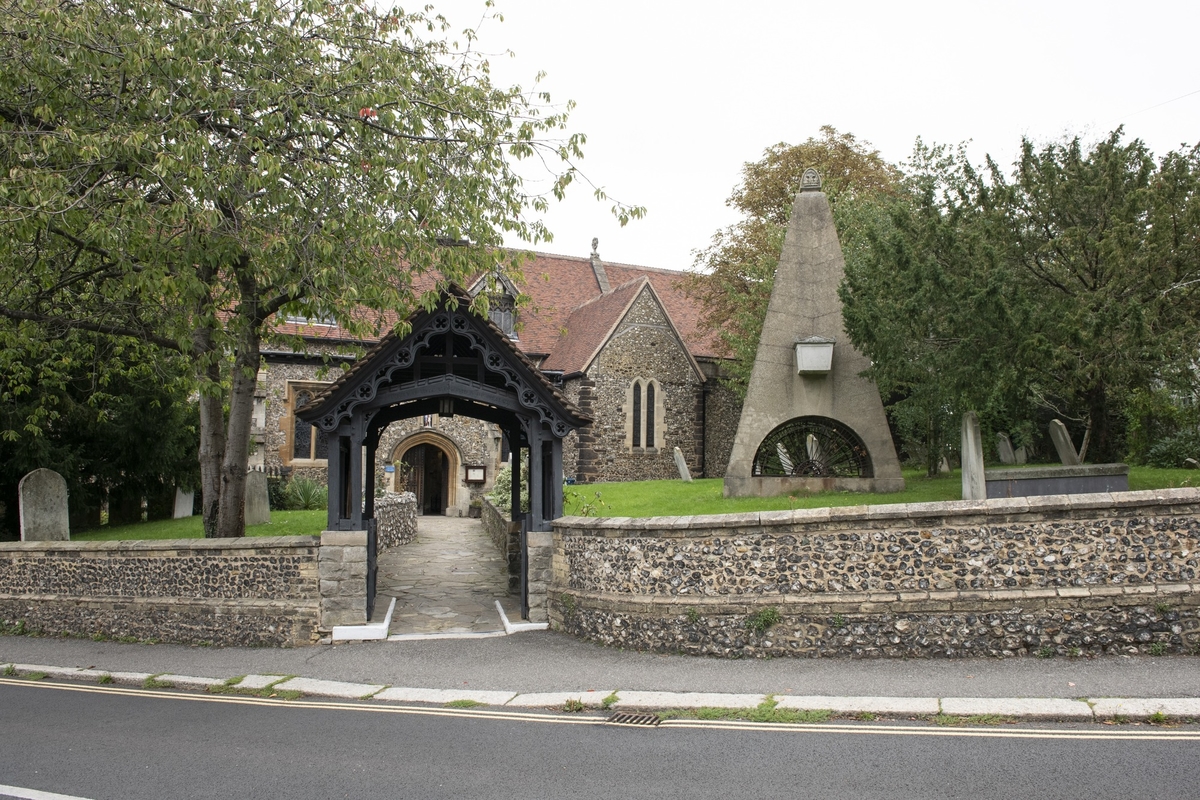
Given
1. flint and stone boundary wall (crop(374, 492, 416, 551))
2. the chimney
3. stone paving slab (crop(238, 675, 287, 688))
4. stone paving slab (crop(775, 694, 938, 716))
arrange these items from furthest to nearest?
1. the chimney
2. flint and stone boundary wall (crop(374, 492, 416, 551))
3. stone paving slab (crop(238, 675, 287, 688))
4. stone paving slab (crop(775, 694, 938, 716))

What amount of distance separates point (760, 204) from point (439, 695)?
24212 millimetres

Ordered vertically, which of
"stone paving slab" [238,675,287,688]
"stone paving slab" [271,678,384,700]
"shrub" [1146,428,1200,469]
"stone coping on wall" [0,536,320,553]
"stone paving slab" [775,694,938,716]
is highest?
"shrub" [1146,428,1200,469]

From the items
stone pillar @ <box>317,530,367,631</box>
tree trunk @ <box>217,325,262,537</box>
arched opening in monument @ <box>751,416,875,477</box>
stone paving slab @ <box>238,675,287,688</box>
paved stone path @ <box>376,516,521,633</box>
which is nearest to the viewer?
stone paving slab @ <box>238,675,287,688</box>

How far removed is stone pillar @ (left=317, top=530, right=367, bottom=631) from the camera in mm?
10617

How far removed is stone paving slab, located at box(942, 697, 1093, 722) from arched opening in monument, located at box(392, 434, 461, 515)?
22.8 metres

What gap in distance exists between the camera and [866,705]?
7.00 meters

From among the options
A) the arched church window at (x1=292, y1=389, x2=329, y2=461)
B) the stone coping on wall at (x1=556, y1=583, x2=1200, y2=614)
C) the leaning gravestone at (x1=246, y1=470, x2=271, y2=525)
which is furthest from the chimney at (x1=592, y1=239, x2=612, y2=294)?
the stone coping on wall at (x1=556, y1=583, x2=1200, y2=614)

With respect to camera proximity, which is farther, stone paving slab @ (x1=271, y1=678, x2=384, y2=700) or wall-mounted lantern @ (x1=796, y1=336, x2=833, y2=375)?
wall-mounted lantern @ (x1=796, y1=336, x2=833, y2=375)

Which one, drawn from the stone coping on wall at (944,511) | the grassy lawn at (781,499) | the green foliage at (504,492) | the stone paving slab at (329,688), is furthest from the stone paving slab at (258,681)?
the green foliage at (504,492)

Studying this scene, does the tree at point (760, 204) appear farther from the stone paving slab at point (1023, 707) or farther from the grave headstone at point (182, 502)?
the stone paving slab at point (1023, 707)

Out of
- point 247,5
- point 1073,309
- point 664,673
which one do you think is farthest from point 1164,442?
point 247,5

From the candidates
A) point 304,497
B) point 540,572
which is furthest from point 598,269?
point 540,572

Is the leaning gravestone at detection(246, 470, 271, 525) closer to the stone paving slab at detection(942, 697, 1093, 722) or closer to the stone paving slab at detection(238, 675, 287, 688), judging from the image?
the stone paving slab at detection(238, 675, 287, 688)

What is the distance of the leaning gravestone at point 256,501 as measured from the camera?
17062mm
